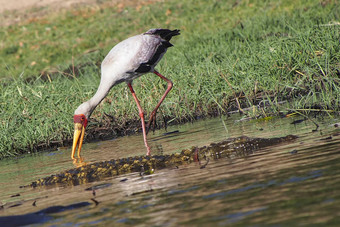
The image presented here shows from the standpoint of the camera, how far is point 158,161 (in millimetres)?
5703

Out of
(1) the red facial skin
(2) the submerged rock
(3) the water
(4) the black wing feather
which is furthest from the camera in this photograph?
(4) the black wing feather

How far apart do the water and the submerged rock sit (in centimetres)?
24

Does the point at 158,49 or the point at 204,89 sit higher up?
the point at 158,49

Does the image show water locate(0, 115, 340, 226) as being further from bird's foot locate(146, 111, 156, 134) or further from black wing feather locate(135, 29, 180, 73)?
black wing feather locate(135, 29, 180, 73)

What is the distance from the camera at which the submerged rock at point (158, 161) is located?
5586mm

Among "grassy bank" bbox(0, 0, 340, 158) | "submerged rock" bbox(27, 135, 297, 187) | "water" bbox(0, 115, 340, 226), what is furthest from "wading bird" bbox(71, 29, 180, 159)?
"submerged rock" bbox(27, 135, 297, 187)

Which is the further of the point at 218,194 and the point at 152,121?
the point at 152,121

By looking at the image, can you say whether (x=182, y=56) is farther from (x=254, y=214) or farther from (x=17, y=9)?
(x=17, y=9)

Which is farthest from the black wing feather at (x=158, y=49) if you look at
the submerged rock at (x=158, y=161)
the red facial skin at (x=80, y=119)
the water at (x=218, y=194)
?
the submerged rock at (x=158, y=161)

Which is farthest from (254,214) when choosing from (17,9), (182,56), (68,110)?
(17,9)

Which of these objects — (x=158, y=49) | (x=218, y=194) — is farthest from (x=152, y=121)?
(x=218, y=194)

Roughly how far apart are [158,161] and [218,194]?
1953mm

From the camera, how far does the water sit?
3.20 meters

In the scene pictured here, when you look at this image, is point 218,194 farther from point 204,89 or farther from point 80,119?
point 204,89
